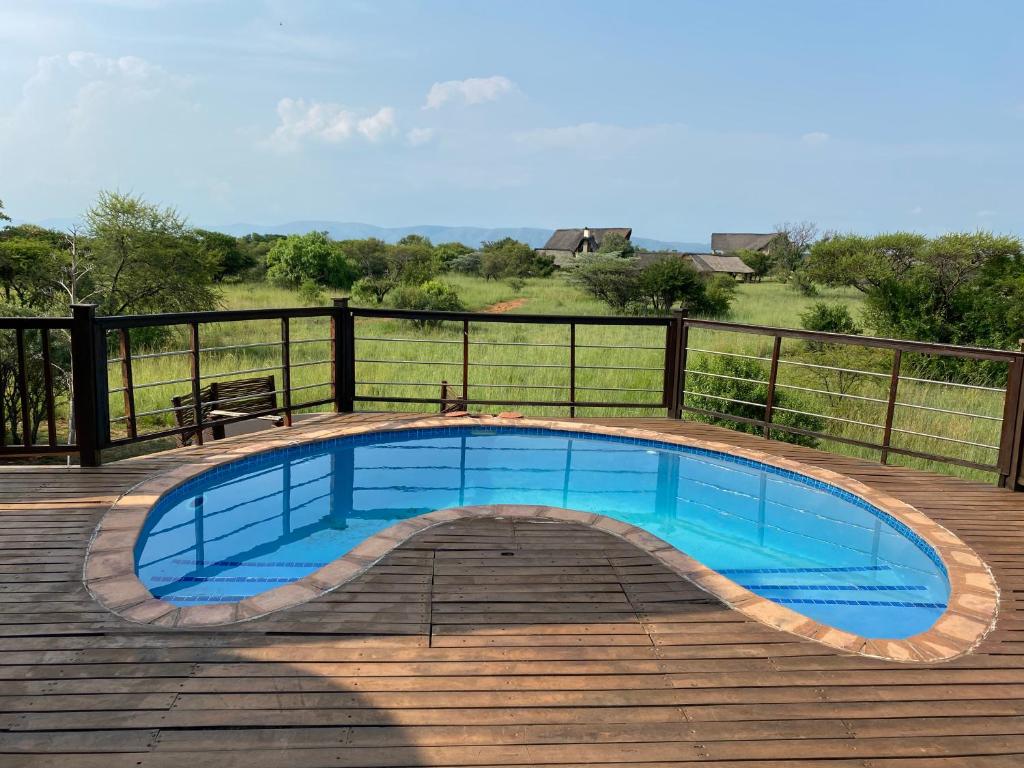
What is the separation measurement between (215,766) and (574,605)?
159cm

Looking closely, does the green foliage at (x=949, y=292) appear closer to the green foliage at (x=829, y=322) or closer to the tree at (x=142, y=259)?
the green foliage at (x=829, y=322)

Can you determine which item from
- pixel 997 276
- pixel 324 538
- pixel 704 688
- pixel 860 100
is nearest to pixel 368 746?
pixel 704 688

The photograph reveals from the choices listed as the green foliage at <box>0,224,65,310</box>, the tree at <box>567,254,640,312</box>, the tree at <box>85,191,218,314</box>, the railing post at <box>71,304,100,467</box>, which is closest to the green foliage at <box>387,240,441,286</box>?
the tree at <box>567,254,640,312</box>

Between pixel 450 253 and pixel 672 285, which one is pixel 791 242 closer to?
pixel 450 253

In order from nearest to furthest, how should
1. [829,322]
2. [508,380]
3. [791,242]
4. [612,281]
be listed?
[508,380] → [829,322] → [612,281] → [791,242]

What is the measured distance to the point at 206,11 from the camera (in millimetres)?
11070

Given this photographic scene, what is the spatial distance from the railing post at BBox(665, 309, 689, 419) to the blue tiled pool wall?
32.9 inches

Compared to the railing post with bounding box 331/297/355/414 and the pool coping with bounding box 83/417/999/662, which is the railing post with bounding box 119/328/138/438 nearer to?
the pool coping with bounding box 83/417/999/662

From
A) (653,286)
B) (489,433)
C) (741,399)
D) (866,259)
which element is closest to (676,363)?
(489,433)

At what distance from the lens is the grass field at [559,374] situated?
784 cm

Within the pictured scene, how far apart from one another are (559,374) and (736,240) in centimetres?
6213

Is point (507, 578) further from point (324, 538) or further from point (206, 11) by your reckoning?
point (206, 11)

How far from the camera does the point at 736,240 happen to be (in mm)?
68000

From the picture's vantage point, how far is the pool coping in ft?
9.58
